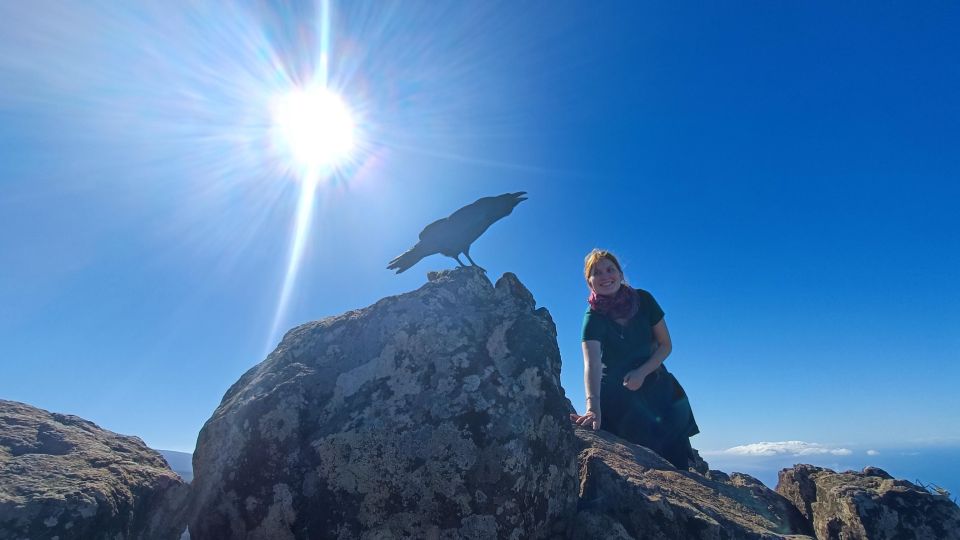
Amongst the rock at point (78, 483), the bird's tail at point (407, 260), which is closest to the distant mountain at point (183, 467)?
the rock at point (78, 483)

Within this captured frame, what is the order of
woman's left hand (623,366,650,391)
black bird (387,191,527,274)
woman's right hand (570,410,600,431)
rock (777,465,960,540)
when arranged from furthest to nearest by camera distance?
black bird (387,191,527,274) < woman's left hand (623,366,650,391) < woman's right hand (570,410,600,431) < rock (777,465,960,540)

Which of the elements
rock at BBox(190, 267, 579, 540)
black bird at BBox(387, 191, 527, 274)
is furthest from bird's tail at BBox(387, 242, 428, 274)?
rock at BBox(190, 267, 579, 540)

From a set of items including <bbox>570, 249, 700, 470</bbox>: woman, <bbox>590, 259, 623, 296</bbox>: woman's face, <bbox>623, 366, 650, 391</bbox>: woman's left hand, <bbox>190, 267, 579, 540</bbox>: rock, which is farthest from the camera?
<bbox>590, 259, 623, 296</bbox>: woman's face

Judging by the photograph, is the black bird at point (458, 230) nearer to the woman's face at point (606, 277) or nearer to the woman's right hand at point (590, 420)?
the woman's face at point (606, 277)

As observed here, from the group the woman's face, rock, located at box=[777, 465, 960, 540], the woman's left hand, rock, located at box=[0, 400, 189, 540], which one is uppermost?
the woman's face

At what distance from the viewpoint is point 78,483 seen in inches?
155

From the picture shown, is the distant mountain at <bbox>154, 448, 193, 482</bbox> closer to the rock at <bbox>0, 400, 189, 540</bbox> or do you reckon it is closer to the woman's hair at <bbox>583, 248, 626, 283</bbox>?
the rock at <bbox>0, 400, 189, 540</bbox>

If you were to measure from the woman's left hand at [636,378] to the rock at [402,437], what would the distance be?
5.56 ft

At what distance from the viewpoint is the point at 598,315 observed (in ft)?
21.0

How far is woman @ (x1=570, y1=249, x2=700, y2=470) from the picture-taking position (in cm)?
626

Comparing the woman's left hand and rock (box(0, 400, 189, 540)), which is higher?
the woman's left hand

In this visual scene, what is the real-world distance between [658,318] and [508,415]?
310 cm

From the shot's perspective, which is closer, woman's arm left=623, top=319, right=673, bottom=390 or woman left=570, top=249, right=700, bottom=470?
woman's arm left=623, top=319, right=673, bottom=390

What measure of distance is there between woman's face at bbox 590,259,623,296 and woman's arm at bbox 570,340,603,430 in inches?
26.7
